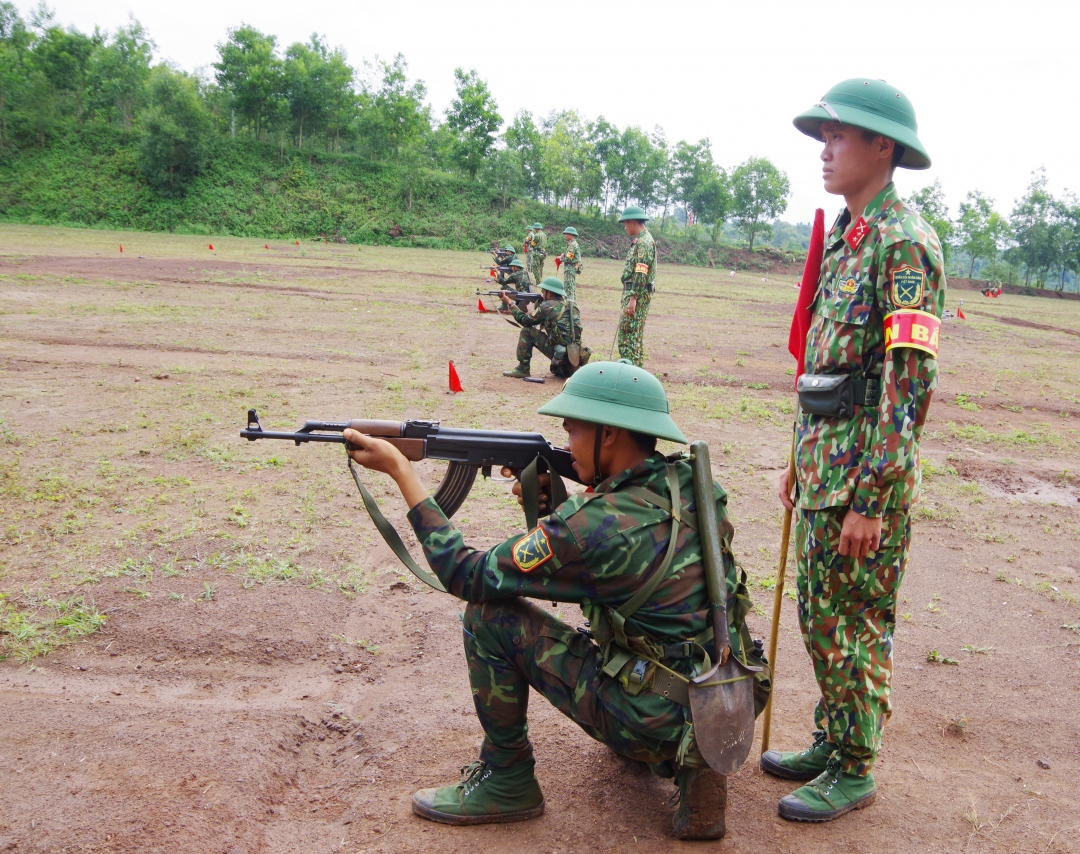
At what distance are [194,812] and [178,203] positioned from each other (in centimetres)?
4691

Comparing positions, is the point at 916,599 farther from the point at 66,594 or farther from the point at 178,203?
the point at 178,203

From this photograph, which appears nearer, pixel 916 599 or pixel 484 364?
pixel 916 599

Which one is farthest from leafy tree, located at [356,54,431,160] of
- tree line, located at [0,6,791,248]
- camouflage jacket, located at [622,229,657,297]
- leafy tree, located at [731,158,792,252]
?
camouflage jacket, located at [622,229,657,297]

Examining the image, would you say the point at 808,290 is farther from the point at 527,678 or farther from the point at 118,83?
the point at 118,83

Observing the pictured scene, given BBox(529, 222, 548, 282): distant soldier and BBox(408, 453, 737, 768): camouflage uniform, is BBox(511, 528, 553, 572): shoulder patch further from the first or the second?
BBox(529, 222, 548, 282): distant soldier

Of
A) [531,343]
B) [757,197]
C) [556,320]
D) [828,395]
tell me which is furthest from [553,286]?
[757,197]

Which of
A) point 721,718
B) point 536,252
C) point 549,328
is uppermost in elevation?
point 536,252

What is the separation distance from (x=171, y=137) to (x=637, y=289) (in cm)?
4203

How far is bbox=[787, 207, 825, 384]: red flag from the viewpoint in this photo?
3105 mm

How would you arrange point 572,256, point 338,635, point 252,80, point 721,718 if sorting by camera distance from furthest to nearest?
point 252,80 → point 572,256 → point 338,635 → point 721,718

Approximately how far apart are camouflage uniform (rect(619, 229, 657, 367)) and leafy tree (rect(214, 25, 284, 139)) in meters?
48.6

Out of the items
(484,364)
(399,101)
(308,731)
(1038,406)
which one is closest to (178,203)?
(399,101)

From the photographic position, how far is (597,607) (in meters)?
2.57

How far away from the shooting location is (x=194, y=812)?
8.81ft
